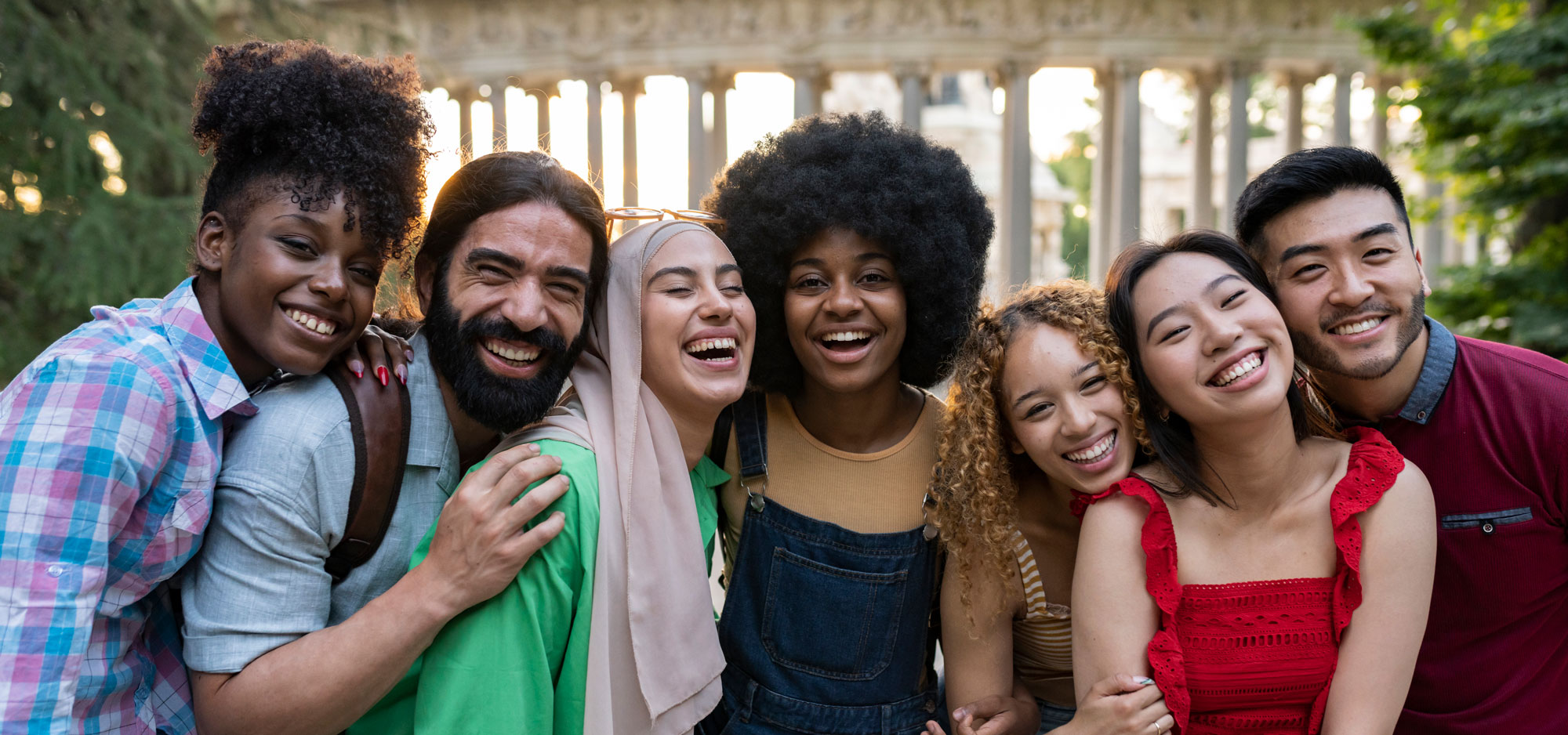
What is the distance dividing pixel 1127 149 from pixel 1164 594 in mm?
22772

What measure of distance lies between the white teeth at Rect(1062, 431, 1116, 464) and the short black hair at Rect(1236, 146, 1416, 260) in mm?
993

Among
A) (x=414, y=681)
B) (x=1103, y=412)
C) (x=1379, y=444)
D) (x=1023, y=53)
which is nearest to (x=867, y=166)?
(x=1103, y=412)

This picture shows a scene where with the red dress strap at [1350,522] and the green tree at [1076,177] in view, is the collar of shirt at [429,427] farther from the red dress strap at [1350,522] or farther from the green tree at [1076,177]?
the green tree at [1076,177]

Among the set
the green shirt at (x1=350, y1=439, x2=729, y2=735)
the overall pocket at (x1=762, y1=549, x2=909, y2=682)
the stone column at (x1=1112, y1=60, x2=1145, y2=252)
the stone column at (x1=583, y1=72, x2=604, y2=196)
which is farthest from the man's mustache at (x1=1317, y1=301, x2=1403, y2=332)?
the stone column at (x1=583, y1=72, x2=604, y2=196)

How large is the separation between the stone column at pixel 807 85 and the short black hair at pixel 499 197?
22225 millimetres


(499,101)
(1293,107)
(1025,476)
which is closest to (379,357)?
(1025,476)

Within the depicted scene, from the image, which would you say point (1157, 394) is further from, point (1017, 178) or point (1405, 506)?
point (1017, 178)

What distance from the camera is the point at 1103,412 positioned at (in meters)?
3.72

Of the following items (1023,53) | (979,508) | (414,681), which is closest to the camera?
(414,681)

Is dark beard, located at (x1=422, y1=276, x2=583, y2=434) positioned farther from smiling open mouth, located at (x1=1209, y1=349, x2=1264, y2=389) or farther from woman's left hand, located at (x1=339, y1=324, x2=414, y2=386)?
smiling open mouth, located at (x1=1209, y1=349, x2=1264, y2=389)

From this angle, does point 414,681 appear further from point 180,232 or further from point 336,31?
point 336,31

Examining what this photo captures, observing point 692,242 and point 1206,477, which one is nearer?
point 1206,477

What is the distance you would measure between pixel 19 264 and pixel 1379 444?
10059mm

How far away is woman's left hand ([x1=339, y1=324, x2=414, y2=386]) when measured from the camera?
3424 mm
